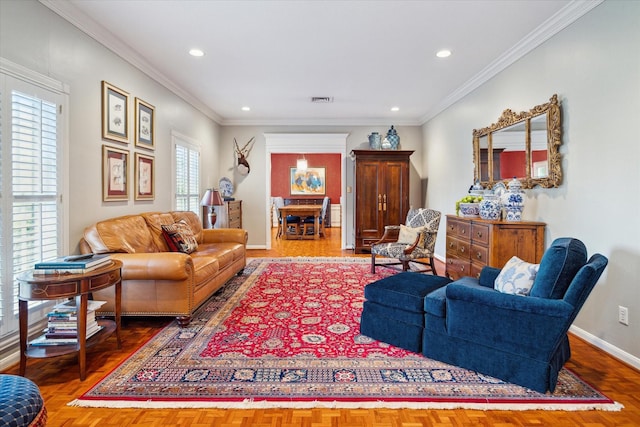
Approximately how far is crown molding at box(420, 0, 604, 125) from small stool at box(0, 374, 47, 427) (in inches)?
161

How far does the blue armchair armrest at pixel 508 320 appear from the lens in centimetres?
182

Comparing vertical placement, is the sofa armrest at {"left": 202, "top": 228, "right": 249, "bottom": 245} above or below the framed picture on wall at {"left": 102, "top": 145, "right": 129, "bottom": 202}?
below

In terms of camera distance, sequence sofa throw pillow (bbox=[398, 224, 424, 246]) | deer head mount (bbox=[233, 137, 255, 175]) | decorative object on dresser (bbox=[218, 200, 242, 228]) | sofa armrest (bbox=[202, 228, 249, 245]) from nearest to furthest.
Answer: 1. sofa throw pillow (bbox=[398, 224, 424, 246])
2. sofa armrest (bbox=[202, 228, 249, 245])
3. decorative object on dresser (bbox=[218, 200, 242, 228])
4. deer head mount (bbox=[233, 137, 255, 175])

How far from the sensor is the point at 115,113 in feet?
11.1

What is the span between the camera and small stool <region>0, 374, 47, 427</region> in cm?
106

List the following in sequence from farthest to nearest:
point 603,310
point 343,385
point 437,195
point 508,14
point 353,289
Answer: point 437,195 → point 353,289 → point 508,14 → point 603,310 → point 343,385

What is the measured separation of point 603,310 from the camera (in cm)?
249

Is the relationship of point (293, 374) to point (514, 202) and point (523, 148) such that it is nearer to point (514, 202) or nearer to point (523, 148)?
point (514, 202)

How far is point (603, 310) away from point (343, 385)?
83.1 inches

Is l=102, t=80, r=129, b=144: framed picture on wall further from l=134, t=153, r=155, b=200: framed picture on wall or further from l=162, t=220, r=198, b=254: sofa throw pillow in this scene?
l=162, t=220, r=198, b=254: sofa throw pillow

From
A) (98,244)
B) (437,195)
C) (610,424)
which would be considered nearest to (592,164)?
(610,424)

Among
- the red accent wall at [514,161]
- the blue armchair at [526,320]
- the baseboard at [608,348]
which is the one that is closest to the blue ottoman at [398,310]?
the blue armchair at [526,320]

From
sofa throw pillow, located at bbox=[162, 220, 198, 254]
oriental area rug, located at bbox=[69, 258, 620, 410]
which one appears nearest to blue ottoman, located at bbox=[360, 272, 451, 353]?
oriental area rug, located at bbox=[69, 258, 620, 410]

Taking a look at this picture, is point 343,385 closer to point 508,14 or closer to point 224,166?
point 508,14
